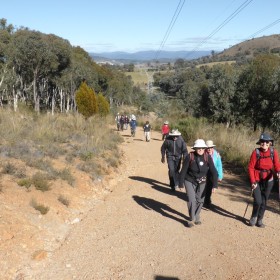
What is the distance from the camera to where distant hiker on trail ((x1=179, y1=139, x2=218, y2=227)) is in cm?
690

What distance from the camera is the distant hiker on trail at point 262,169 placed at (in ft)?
21.9

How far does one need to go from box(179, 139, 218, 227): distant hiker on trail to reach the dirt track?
0.55 metres

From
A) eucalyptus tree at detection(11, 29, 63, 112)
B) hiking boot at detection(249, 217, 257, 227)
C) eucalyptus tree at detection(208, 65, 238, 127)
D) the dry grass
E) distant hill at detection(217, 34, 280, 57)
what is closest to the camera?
hiking boot at detection(249, 217, 257, 227)

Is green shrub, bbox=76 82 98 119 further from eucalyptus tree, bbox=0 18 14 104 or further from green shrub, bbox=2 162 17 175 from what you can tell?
green shrub, bbox=2 162 17 175

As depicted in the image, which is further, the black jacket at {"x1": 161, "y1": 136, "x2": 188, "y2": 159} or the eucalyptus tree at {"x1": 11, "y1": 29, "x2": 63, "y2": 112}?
the eucalyptus tree at {"x1": 11, "y1": 29, "x2": 63, "y2": 112}

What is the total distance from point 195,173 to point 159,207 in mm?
2053

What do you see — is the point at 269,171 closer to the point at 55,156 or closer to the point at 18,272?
the point at 18,272

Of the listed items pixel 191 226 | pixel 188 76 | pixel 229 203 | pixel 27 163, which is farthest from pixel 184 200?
pixel 188 76

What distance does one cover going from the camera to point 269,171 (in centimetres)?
674

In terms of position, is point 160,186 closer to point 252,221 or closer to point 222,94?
point 252,221

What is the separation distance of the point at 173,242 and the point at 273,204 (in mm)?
3587

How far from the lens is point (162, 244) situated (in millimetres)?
6461

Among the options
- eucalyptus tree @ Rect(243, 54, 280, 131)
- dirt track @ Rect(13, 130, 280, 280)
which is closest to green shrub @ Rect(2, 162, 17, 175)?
dirt track @ Rect(13, 130, 280, 280)

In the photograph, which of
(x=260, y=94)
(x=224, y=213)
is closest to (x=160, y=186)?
(x=224, y=213)
